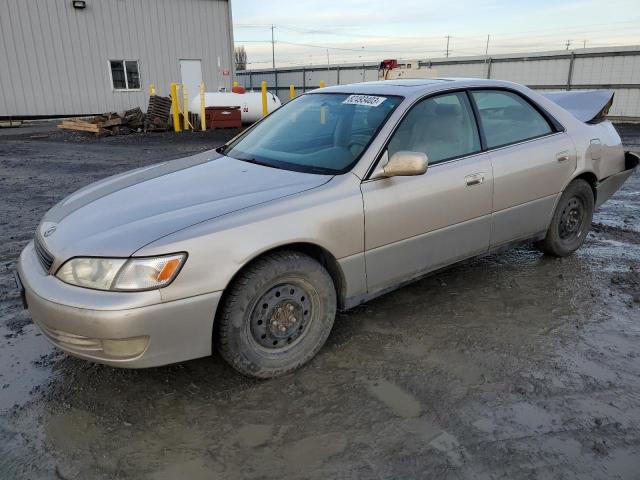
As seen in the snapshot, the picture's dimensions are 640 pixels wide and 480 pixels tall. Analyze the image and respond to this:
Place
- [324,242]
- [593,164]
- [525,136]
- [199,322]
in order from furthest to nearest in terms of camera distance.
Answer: [593,164] < [525,136] < [324,242] < [199,322]

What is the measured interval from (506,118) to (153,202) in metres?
2.74

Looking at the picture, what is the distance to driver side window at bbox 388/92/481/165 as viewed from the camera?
335cm

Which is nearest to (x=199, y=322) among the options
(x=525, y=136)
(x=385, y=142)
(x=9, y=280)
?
(x=385, y=142)

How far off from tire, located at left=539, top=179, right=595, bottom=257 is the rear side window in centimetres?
63

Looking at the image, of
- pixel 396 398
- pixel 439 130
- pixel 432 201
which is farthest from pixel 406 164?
pixel 396 398

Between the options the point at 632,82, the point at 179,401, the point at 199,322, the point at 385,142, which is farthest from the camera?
the point at 632,82

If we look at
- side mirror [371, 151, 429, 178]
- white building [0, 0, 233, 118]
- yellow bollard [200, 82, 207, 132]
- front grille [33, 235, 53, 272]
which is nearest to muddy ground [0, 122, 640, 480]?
front grille [33, 235, 53, 272]

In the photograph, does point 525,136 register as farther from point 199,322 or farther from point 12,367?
point 12,367

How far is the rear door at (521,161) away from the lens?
3.76 m

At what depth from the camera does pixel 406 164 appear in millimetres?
2975

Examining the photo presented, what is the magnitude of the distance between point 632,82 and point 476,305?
17291 mm

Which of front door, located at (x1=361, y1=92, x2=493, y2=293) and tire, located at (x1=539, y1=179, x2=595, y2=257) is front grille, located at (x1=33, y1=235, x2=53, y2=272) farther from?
tire, located at (x1=539, y1=179, x2=595, y2=257)

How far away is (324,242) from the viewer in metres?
2.85

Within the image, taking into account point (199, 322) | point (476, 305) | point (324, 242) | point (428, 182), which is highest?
point (428, 182)
